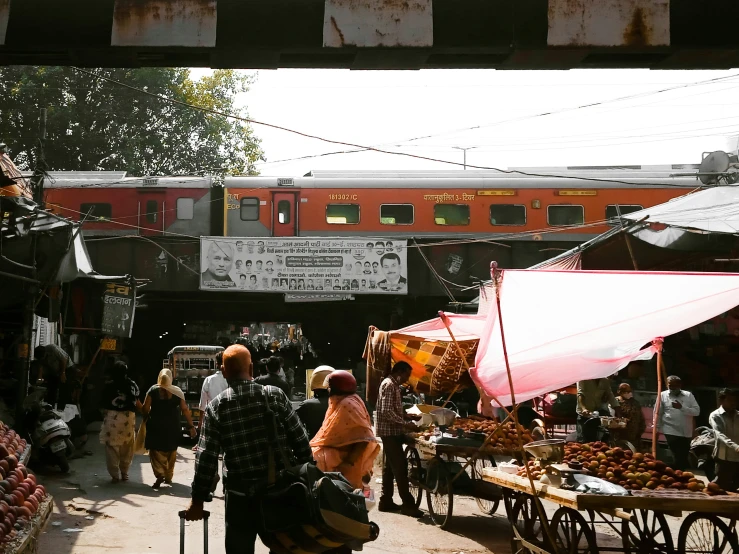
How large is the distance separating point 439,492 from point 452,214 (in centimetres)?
1448

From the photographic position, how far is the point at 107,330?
52.0ft

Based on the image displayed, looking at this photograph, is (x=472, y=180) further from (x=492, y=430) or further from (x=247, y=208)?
(x=492, y=430)

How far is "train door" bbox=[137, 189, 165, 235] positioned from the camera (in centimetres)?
2383

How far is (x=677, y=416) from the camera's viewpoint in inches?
503

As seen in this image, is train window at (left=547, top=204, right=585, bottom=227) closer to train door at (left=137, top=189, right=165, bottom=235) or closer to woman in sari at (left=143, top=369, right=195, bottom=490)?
train door at (left=137, top=189, right=165, bottom=235)

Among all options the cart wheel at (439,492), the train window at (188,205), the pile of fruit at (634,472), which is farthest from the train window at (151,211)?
the pile of fruit at (634,472)

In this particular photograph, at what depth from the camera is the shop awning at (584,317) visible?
6.65m

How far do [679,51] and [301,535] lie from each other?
387 centimetres

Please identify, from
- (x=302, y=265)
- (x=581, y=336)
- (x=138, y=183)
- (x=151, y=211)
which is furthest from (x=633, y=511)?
(x=138, y=183)

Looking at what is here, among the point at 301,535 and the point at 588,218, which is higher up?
the point at 588,218

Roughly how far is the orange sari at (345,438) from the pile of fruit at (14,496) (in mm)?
2251

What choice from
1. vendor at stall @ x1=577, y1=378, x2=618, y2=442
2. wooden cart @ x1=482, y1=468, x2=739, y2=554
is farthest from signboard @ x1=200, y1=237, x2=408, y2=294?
wooden cart @ x1=482, y1=468, x2=739, y2=554

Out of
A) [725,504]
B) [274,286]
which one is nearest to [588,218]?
[274,286]

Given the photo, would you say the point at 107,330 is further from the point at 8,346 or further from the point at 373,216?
the point at 373,216
